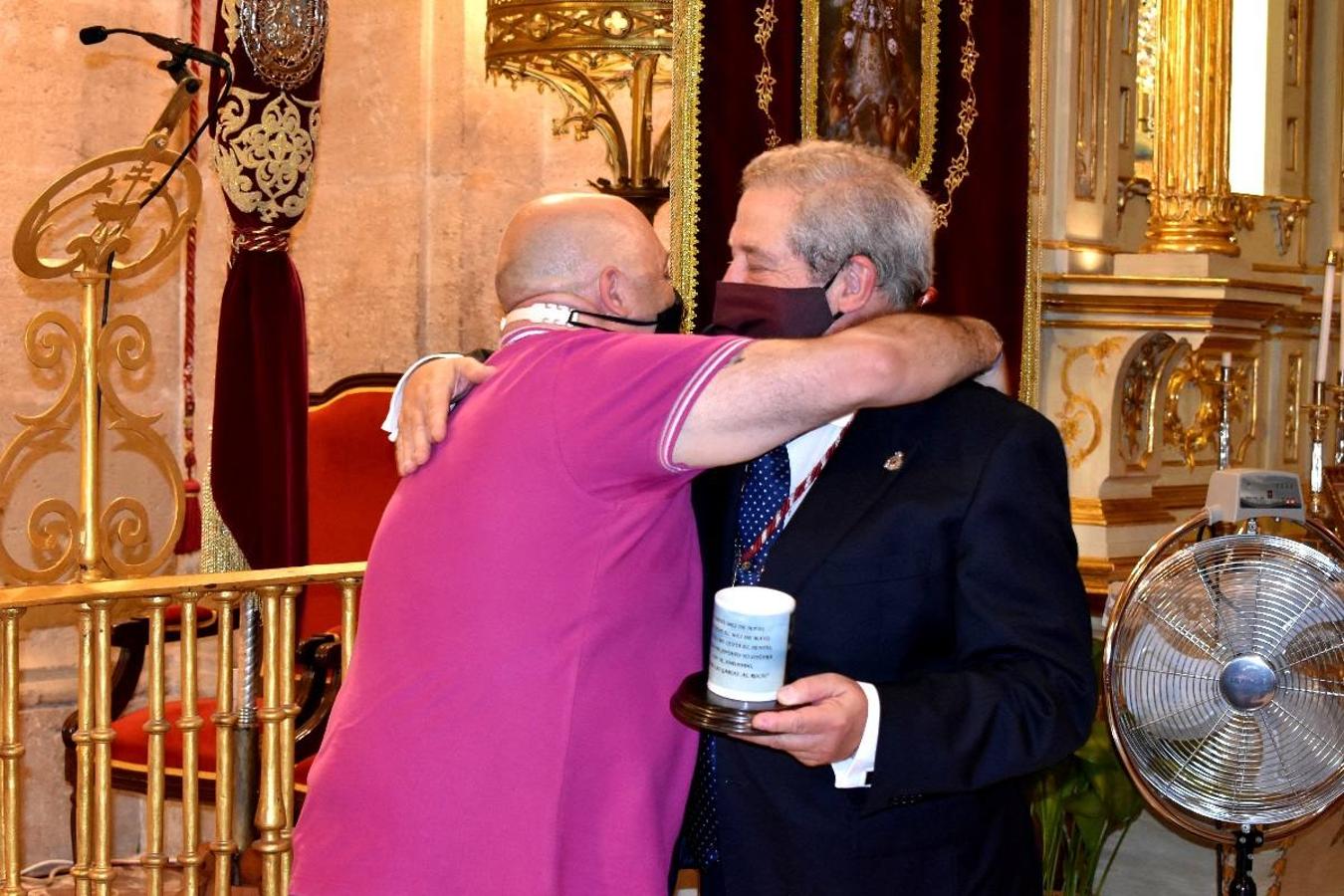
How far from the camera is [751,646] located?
1.82 metres

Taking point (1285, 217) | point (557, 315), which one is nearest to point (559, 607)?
point (557, 315)

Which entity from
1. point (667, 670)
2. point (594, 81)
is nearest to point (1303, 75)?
point (594, 81)

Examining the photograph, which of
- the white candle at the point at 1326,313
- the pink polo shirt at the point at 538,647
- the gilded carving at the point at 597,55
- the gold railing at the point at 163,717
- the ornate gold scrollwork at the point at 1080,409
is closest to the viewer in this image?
the pink polo shirt at the point at 538,647

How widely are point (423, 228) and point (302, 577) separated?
8.68 feet

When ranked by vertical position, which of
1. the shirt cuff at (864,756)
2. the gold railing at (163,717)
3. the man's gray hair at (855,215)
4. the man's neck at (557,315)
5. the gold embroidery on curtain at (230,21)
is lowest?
the gold railing at (163,717)

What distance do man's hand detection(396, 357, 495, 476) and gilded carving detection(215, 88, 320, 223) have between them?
1670mm

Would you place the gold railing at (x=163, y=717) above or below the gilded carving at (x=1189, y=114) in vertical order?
below

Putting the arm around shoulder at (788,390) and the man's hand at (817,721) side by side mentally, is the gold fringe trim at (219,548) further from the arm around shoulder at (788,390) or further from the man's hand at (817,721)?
the man's hand at (817,721)

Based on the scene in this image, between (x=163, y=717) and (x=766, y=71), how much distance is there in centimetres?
230

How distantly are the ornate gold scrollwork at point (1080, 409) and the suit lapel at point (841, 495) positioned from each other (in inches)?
133

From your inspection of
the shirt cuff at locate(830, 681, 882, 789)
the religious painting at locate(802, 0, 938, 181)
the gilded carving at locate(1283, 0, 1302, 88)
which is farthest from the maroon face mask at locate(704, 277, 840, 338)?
the gilded carving at locate(1283, 0, 1302, 88)

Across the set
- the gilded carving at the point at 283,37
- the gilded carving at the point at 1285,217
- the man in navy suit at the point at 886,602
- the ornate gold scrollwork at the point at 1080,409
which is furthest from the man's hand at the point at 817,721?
the gilded carving at the point at 1285,217

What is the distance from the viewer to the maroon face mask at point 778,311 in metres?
2.26

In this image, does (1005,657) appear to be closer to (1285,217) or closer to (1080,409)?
(1080,409)
